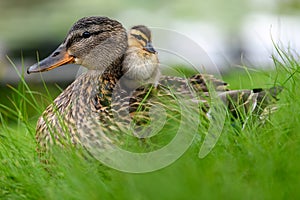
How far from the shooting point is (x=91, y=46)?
131 inches

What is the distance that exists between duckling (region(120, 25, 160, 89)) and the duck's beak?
1.02 ft

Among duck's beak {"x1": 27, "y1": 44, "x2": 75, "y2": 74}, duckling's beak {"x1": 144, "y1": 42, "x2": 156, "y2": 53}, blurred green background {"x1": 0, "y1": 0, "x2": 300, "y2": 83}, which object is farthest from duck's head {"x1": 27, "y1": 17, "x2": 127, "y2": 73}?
blurred green background {"x1": 0, "y1": 0, "x2": 300, "y2": 83}

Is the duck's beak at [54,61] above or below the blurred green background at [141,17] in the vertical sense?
above

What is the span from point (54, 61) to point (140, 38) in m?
0.50

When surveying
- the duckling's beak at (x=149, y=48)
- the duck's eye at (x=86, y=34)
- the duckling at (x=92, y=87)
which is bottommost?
the duckling at (x=92, y=87)

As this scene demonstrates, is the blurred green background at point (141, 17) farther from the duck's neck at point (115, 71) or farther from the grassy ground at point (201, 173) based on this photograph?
the grassy ground at point (201, 173)

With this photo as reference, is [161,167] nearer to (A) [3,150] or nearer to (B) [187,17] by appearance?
(A) [3,150]

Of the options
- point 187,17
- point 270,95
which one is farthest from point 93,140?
point 187,17

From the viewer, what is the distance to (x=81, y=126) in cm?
295

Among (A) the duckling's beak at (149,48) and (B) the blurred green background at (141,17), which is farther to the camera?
(B) the blurred green background at (141,17)

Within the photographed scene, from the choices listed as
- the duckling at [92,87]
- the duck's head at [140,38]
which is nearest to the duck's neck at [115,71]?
the duckling at [92,87]

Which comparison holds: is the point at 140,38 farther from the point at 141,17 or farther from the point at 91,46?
the point at 141,17

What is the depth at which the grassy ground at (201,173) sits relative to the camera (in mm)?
1932

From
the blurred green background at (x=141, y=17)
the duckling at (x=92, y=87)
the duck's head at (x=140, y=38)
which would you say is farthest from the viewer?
the blurred green background at (x=141, y=17)
